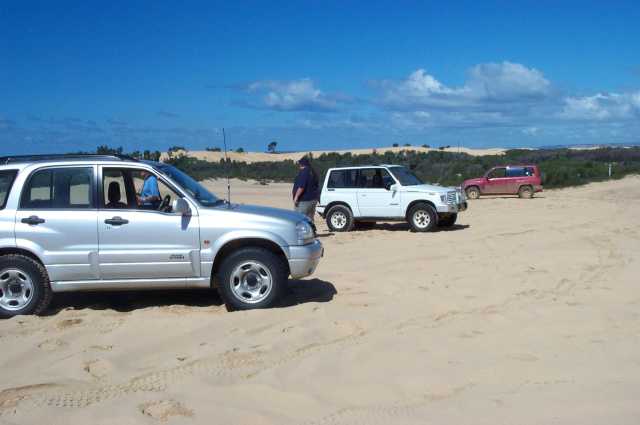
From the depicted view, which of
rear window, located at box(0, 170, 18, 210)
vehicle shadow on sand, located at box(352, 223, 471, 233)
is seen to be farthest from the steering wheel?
vehicle shadow on sand, located at box(352, 223, 471, 233)

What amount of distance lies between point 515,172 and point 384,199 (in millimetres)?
14312

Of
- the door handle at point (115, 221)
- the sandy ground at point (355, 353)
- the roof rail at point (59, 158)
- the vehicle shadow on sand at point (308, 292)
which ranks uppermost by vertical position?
the roof rail at point (59, 158)

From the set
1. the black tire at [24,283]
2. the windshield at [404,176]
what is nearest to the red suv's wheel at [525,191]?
the windshield at [404,176]

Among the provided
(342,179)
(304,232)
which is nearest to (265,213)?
(304,232)

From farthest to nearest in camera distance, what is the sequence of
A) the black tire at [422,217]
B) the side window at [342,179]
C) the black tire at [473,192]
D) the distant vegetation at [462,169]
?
the distant vegetation at [462,169]
the black tire at [473,192]
the side window at [342,179]
the black tire at [422,217]

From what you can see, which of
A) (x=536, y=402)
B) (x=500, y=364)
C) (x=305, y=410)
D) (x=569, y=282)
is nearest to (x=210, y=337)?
(x=305, y=410)

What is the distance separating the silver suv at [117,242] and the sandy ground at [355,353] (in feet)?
1.21

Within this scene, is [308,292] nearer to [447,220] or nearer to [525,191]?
[447,220]

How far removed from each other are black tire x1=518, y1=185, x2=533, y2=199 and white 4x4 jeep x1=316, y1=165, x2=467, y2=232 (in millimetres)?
12535

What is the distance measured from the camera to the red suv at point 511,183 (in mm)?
28453

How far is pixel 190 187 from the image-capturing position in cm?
811

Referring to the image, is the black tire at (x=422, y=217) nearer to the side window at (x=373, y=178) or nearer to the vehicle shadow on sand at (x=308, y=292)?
the side window at (x=373, y=178)

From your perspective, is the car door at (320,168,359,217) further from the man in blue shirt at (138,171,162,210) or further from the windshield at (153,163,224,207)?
the man in blue shirt at (138,171,162,210)

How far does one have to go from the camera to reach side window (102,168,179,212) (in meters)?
7.78
